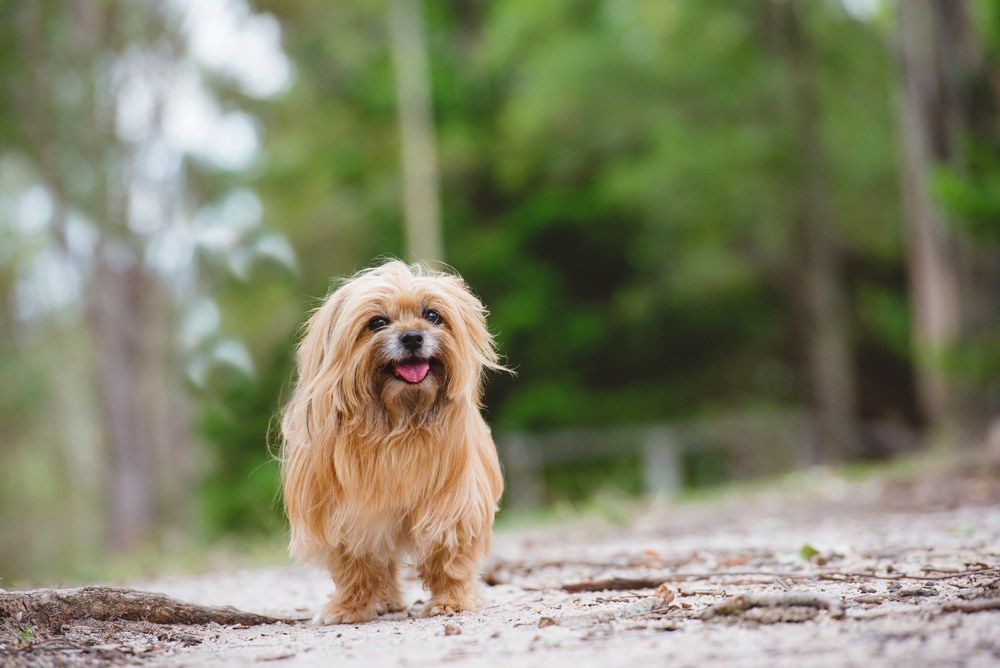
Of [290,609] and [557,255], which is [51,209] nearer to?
[557,255]

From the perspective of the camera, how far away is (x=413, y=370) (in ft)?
15.4

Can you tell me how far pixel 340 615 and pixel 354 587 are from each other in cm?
15

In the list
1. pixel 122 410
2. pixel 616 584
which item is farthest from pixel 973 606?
pixel 122 410

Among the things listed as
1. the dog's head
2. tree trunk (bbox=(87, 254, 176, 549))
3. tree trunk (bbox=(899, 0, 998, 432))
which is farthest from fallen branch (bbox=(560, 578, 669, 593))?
tree trunk (bbox=(87, 254, 176, 549))

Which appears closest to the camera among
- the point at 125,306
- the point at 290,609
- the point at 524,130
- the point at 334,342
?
the point at 334,342

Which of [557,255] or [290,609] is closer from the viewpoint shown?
[290,609]

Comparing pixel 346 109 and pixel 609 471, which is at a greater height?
pixel 346 109

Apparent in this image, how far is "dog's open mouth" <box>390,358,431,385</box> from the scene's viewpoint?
184 inches

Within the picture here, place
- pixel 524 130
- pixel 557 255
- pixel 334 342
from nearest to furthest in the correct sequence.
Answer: pixel 334 342
pixel 524 130
pixel 557 255

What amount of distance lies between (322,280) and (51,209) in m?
5.04

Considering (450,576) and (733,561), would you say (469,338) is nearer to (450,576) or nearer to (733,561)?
(450,576)

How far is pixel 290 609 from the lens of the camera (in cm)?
534

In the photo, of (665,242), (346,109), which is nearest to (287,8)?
(346,109)

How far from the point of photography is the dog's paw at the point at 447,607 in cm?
466
